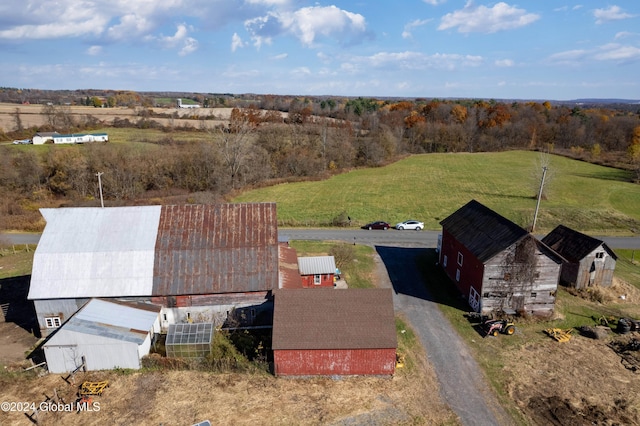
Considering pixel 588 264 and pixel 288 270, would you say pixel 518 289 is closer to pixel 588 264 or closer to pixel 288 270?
pixel 588 264

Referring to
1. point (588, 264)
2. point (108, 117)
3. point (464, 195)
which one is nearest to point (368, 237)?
point (588, 264)

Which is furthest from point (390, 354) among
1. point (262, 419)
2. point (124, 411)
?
point (124, 411)

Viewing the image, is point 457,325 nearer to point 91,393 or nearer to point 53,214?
point 91,393

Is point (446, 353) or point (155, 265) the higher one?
point (155, 265)

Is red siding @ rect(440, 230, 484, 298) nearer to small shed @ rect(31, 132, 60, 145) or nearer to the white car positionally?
the white car

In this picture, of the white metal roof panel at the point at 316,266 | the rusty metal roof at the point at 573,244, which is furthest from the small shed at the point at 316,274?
the rusty metal roof at the point at 573,244

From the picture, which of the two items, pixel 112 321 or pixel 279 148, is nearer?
pixel 112 321

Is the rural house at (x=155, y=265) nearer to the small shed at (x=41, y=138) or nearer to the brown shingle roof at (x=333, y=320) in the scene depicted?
the brown shingle roof at (x=333, y=320)
